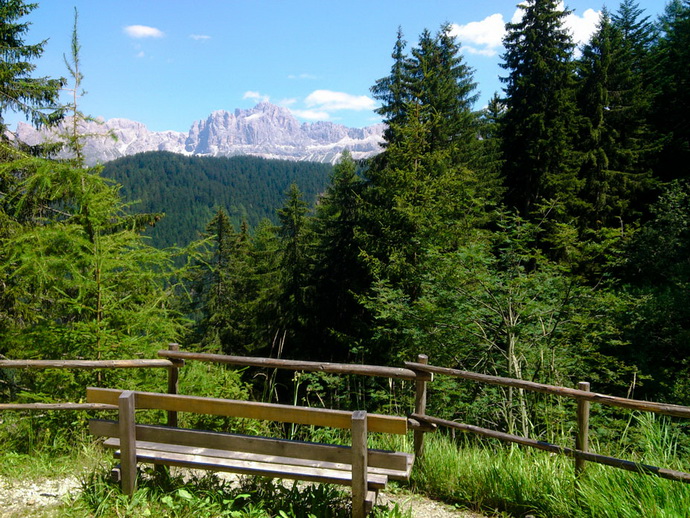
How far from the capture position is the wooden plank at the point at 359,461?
2.88 m

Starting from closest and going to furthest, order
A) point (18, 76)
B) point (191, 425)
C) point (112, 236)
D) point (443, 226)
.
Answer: point (191, 425), point (112, 236), point (18, 76), point (443, 226)

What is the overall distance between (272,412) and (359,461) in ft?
2.12

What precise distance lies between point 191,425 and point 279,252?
71.4ft

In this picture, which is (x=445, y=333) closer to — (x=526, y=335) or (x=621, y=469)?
(x=526, y=335)

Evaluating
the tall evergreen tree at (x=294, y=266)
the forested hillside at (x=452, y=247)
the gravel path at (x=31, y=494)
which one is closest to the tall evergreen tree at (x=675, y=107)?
the forested hillside at (x=452, y=247)

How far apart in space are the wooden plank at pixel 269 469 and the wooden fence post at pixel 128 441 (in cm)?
11

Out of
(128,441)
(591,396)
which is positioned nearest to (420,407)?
(591,396)

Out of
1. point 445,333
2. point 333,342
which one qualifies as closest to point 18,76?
point 445,333

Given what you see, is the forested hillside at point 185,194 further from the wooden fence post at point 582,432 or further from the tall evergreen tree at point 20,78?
the wooden fence post at point 582,432

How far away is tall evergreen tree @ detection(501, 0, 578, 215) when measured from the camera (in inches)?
781

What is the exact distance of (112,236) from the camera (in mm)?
6059

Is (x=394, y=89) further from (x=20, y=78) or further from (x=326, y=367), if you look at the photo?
(x=326, y=367)

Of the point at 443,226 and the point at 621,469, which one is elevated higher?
the point at 443,226

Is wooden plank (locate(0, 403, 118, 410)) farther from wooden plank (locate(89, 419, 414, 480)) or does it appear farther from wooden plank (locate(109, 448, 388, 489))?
wooden plank (locate(89, 419, 414, 480))
